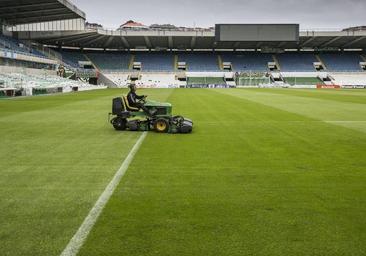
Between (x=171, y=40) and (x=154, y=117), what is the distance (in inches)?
→ 2932

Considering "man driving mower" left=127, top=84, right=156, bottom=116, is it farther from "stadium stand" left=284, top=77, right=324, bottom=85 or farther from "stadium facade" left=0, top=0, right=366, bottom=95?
"stadium stand" left=284, top=77, right=324, bottom=85

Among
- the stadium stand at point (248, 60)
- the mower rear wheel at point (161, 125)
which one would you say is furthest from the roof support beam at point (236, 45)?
the mower rear wheel at point (161, 125)

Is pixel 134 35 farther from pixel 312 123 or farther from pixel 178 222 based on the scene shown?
pixel 178 222

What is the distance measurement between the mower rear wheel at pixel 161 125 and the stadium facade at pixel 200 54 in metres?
56.5

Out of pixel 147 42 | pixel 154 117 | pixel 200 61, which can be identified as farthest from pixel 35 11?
pixel 154 117

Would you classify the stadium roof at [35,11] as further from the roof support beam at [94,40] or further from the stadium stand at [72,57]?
the stadium stand at [72,57]

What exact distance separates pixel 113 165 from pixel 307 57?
89243 millimetres

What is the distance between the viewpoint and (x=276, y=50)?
93062mm

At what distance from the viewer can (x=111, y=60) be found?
88250 mm

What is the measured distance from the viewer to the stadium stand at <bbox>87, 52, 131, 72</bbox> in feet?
280

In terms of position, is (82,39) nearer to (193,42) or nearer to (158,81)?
(158,81)

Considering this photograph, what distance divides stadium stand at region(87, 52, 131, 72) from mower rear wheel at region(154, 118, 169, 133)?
72.6 m

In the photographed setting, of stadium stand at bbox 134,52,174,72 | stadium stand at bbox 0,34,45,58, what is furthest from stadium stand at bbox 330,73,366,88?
stadium stand at bbox 0,34,45,58

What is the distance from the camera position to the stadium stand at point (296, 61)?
288ft
